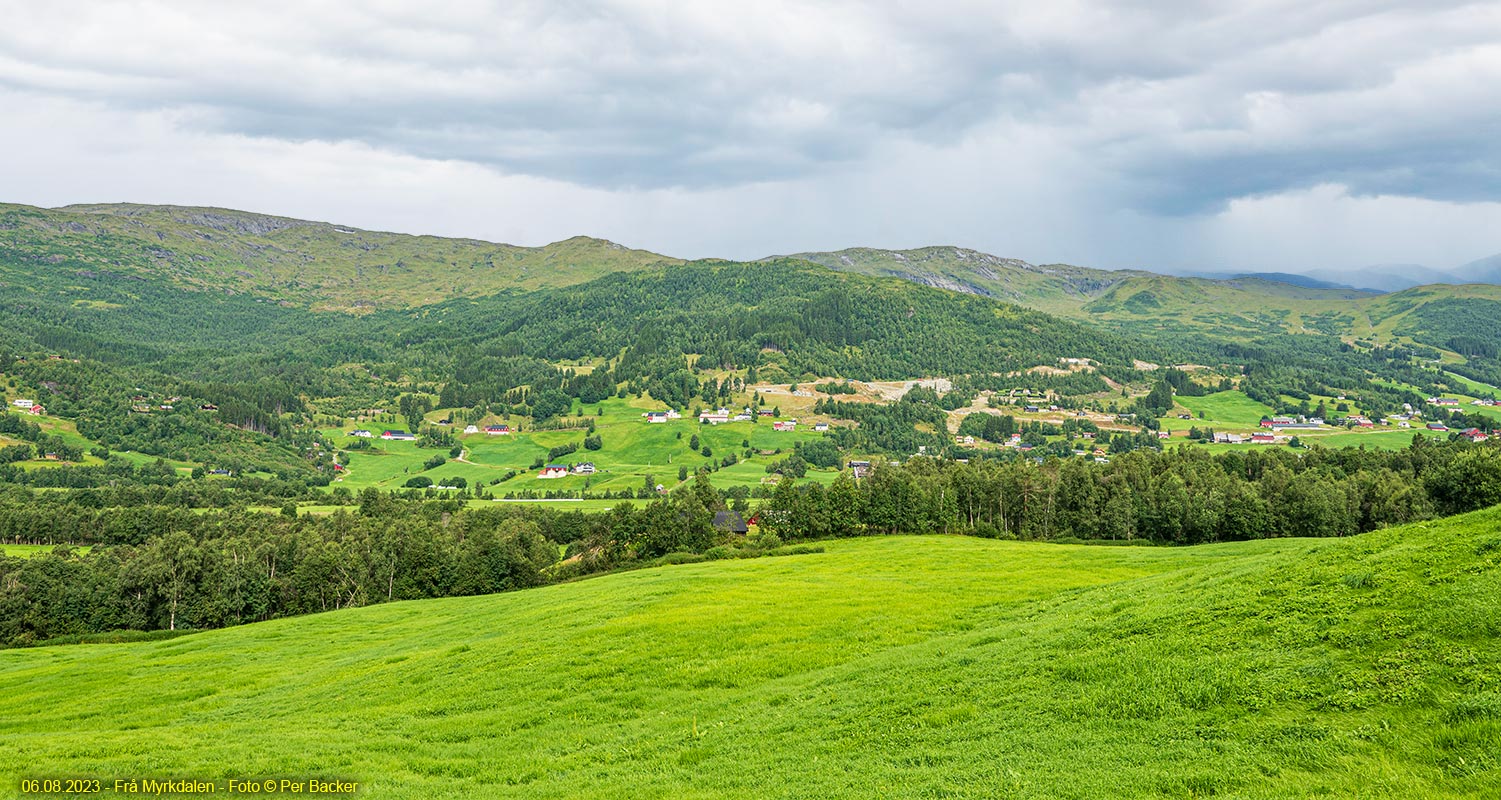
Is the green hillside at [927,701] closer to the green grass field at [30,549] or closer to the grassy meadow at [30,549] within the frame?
the grassy meadow at [30,549]

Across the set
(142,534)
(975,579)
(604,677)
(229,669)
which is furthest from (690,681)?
(142,534)

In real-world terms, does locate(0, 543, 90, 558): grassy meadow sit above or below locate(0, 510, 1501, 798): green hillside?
below

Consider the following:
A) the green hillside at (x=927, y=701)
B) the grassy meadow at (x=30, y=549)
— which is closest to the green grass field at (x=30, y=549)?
the grassy meadow at (x=30, y=549)

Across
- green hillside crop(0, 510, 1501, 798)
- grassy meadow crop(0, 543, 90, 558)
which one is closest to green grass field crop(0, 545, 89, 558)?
grassy meadow crop(0, 543, 90, 558)

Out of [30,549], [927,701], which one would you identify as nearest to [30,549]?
[30,549]

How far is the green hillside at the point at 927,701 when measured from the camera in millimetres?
13922

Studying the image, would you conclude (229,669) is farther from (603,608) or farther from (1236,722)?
(1236,722)

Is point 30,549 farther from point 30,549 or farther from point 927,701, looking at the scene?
point 927,701

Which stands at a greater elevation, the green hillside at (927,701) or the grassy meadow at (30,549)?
the green hillside at (927,701)

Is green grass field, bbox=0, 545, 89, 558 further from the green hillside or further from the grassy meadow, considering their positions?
the green hillside

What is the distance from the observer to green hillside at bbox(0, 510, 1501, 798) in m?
13.9

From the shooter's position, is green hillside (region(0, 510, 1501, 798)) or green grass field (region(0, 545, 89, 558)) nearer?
green hillside (region(0, 510, 1501, 798))

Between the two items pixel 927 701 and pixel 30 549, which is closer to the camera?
pixel 927 701

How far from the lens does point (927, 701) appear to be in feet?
67.9
